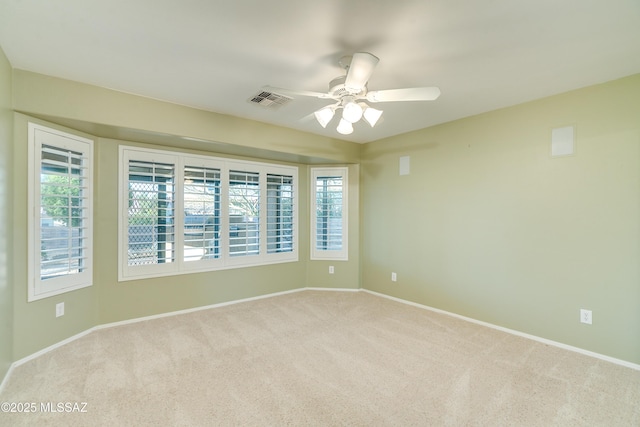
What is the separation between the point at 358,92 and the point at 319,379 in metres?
2.21

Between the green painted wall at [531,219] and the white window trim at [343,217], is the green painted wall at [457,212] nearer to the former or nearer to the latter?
the green painted wall at [531,219]

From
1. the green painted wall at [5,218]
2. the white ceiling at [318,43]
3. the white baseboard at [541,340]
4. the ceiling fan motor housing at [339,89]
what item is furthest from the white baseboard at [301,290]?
the ceiling fan motor housing at [339,89]

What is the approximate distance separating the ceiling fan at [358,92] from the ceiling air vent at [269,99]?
0.70 m

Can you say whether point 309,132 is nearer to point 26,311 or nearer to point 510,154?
point 510,154

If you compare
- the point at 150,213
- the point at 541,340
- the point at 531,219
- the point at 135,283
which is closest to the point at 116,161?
the point at 150,213

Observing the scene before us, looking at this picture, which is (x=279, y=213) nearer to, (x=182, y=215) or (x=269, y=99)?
(x=182, y=215)

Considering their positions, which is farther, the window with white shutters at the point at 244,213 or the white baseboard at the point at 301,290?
the window with white shutters at the point at 244,213

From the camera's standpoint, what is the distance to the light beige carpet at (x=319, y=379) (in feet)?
5.97

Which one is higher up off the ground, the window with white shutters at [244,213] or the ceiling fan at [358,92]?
the ceiling fan at [358,92]

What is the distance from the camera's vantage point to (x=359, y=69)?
178 centimetres

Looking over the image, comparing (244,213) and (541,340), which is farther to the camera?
(244,213)

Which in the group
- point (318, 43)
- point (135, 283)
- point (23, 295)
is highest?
point (318, 43)

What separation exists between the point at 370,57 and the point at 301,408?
7.55ft

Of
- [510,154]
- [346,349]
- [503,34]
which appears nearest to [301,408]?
[346,349]
